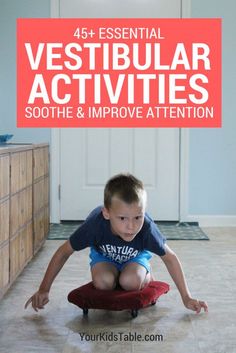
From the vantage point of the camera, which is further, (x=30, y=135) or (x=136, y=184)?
(x=30, y=135)

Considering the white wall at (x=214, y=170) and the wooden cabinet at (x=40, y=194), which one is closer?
the wooden cabinet at (x=40, y=194)

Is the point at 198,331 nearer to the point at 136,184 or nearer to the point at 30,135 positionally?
the point at 136,184

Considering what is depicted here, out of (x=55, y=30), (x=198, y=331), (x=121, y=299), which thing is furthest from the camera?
(x=55, y=30)

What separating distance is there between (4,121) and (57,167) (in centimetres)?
50

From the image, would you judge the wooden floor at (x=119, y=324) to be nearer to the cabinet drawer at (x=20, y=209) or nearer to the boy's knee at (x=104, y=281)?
the boy's knee at (x=104, y=281)

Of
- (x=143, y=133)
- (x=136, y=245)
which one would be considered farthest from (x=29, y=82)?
(x=136, y=245)

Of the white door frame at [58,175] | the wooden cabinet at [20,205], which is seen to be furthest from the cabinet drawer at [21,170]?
the white door frame at [58,175]

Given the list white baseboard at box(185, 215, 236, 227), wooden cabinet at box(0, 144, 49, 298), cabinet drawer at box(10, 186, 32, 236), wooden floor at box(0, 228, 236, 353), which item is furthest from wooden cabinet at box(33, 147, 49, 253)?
white baseboard at box(185, 215, 236, 227)

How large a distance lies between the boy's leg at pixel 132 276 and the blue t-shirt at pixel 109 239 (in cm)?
6

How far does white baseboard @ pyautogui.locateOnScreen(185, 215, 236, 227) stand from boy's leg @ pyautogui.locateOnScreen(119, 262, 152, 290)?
205 cm

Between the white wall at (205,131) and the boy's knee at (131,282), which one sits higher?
the white wall at (205,131)

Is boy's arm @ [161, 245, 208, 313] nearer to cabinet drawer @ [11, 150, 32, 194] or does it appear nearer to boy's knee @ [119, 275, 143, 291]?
boy's knee @ [119, 275, 143, 291]

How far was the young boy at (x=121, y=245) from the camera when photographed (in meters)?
1.74

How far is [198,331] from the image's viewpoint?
1.73m
